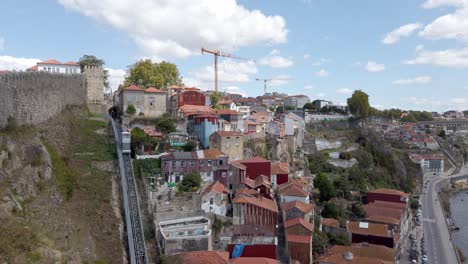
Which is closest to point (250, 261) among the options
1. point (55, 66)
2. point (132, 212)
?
point (132, 212)

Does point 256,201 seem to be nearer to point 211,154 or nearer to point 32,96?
point 211,154

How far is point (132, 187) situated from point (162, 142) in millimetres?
7347

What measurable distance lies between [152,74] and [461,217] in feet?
146

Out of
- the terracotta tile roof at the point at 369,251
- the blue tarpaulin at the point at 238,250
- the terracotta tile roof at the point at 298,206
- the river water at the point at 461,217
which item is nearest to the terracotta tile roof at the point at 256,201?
the terracotta tile roof at the point at 298,206

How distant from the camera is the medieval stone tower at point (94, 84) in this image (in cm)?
3825

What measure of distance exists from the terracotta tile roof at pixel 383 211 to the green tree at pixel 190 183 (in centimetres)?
1979

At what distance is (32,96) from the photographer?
20.5 metres

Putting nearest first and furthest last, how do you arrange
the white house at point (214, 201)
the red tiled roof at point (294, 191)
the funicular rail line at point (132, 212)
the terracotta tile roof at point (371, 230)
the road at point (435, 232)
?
the funicular rail line at point (132, 212)
the white house at point (214, 201)
the red tiled roof at point (294, 191)
the terracotta tile roof at point (371, 230)
the road at point (435, 232)

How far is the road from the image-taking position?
107 feet

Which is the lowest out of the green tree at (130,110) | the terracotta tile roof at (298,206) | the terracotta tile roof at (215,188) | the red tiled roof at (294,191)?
the terracotta tile roof at (298,206)

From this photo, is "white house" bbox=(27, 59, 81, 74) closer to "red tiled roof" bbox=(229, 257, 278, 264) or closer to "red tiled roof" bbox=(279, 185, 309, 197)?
"red tiled roof" bbox=(279, 185, 309, 197)

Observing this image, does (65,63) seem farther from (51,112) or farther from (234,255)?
(234,255)

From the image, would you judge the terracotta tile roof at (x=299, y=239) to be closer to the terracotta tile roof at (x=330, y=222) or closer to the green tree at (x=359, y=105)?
the terracotta tile roof at (x=330, y=222)

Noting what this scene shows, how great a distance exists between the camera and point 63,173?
20.3m
